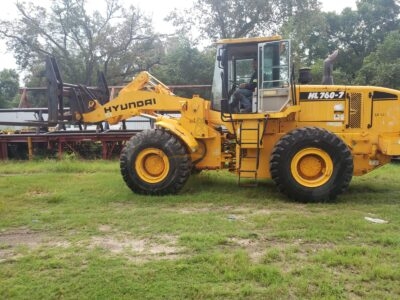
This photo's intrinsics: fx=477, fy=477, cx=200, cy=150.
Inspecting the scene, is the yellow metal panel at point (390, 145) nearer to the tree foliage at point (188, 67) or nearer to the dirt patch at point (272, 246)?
the dirt patch at point (272, 246)

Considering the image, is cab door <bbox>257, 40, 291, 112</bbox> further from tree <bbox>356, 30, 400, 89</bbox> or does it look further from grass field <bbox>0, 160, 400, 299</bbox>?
tree <bbox>356, 30, 400, 89</bbox>

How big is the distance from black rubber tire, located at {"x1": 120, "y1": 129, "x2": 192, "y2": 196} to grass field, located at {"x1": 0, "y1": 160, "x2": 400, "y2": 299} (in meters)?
0.26

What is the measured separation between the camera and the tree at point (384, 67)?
25438 millimetres

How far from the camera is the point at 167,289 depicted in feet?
14.3

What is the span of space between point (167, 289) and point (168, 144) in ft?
15.4

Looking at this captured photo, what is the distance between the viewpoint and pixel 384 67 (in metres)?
26.0

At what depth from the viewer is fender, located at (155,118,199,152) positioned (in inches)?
349

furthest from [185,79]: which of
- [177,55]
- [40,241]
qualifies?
[40,241]

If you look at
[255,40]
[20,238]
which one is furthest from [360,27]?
[20,238]

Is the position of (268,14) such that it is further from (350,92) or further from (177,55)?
(350,92)

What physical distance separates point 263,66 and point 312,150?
1793 mm

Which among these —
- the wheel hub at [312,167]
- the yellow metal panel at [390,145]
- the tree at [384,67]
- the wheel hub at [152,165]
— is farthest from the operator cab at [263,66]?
the tree at [384,67]

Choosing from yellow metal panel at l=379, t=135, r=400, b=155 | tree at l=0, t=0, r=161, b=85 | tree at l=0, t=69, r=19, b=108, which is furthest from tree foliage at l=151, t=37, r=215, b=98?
yellow metal panel at l=379, t=135, r=400, b=155

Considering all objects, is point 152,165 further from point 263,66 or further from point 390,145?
point 390,145
